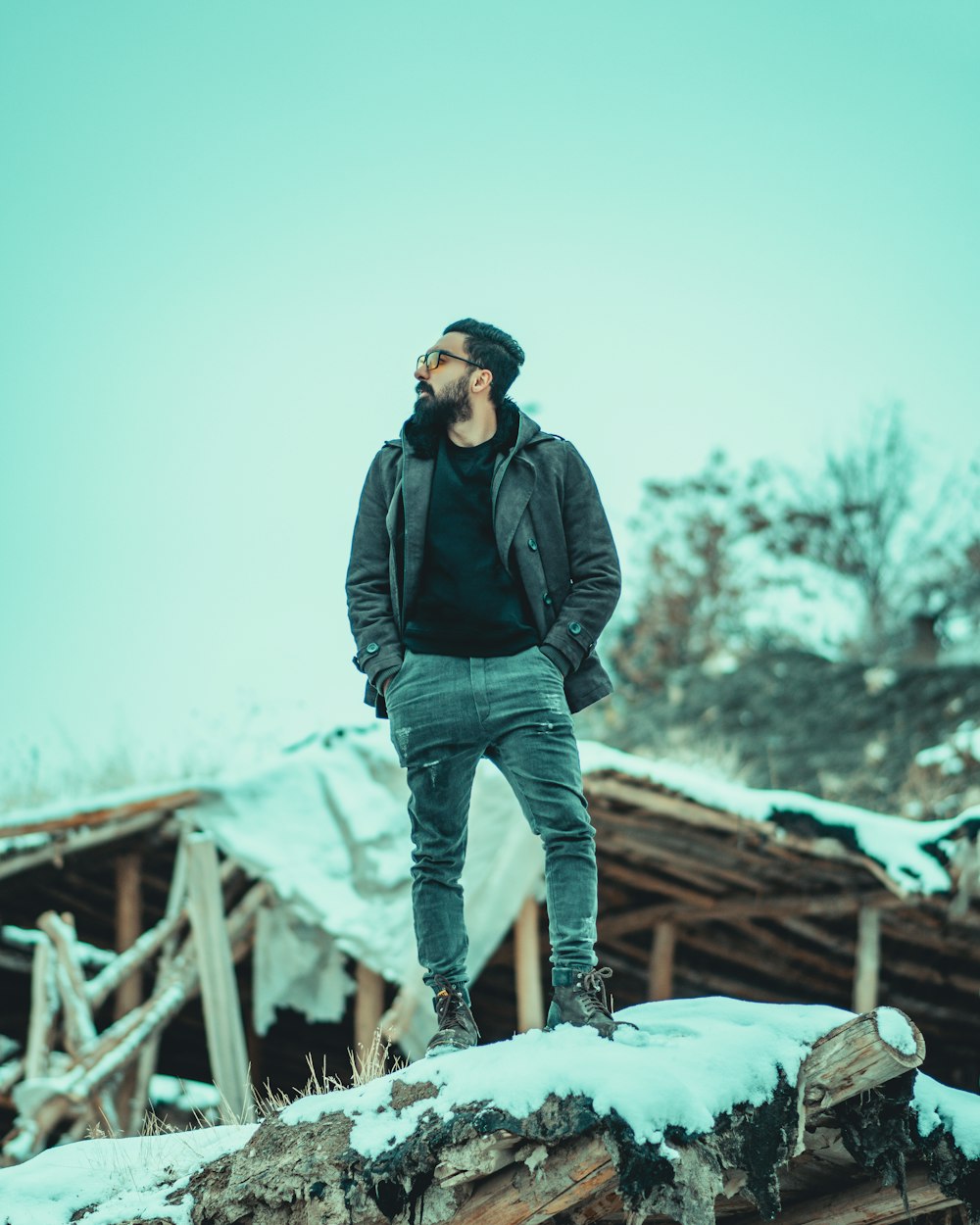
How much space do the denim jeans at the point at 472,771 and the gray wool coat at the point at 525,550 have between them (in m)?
0.12

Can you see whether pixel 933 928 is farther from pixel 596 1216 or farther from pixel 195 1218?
pixel 195 1218

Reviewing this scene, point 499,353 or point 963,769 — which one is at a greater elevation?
point 499,353

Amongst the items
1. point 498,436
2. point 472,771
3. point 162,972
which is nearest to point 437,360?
point 498,436

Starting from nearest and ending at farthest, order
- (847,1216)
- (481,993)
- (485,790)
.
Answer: (847,1216), (485,790), (481,993)

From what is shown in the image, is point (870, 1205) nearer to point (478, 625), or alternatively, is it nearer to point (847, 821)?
point (478, 625)

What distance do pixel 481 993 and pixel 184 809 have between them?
3.41m

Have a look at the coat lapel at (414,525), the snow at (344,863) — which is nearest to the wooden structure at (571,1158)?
the coat lapel at (414,525)

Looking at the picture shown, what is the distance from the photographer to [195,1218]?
3.85 metres

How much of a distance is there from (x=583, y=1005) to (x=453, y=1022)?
16.7 inches

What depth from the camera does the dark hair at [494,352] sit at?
4324mm

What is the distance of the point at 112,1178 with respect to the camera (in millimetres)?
4156

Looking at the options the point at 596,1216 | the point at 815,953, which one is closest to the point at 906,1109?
the point at 596,1216

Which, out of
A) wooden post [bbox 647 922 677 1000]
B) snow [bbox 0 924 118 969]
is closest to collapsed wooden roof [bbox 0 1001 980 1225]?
wooden post [bbox 647 922 677 1000]

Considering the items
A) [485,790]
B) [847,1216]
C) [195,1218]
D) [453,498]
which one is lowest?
[847,1216]
